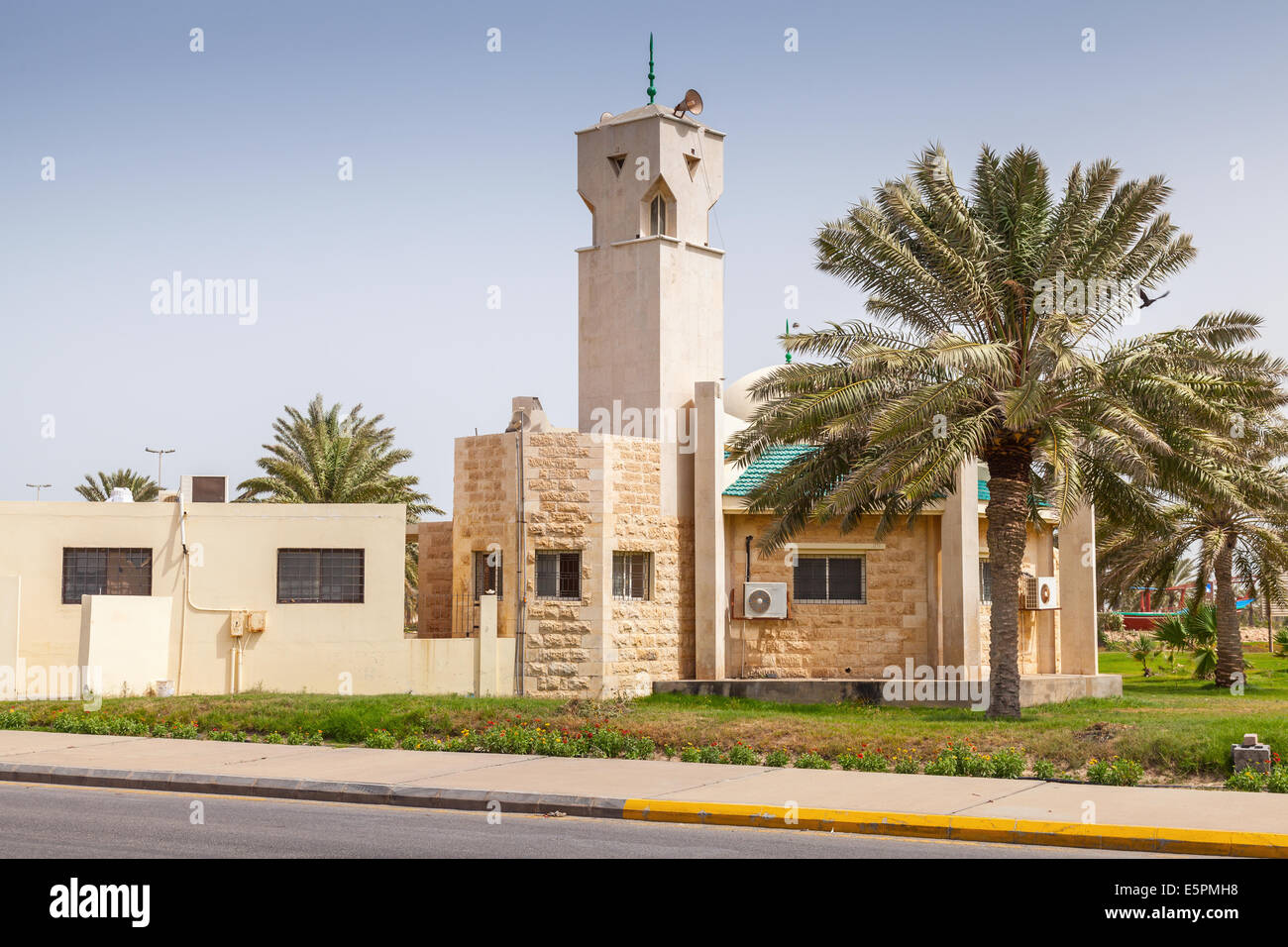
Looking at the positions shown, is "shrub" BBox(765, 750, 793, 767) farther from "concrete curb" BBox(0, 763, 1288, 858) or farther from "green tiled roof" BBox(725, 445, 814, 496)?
"green tiled roof" BBox(725, 445, 814, 496)

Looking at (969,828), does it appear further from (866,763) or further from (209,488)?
(209,488)

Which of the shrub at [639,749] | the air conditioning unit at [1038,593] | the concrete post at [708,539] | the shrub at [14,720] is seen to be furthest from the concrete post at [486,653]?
the air conditioning unit at [1038,593]

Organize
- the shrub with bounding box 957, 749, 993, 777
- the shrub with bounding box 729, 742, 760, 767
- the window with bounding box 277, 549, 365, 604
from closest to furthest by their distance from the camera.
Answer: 1. the shrub with bounding box 957, 749, 993, 777
2. the shrub with bounding box 729, 742, 760, 767
3. the window with bounding box 277, 549, 365, 604

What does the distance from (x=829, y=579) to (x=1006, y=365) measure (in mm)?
8058

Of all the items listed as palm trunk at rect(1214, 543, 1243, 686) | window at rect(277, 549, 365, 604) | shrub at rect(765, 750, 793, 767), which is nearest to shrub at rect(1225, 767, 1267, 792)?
shrub at rect(765, 750, 793, 767)

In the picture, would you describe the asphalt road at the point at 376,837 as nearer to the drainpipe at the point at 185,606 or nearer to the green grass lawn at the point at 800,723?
the green grass lawn at the point at 800,723

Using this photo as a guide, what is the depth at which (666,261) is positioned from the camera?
89.7ft

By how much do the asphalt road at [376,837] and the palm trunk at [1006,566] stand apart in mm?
10623

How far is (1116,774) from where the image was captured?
1312cm

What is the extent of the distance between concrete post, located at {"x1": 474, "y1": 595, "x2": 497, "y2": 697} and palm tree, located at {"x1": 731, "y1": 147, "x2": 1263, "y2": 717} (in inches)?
235

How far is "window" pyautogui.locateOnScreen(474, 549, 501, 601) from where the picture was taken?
82.4ft

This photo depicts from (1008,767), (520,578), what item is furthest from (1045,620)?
(1008,767)
